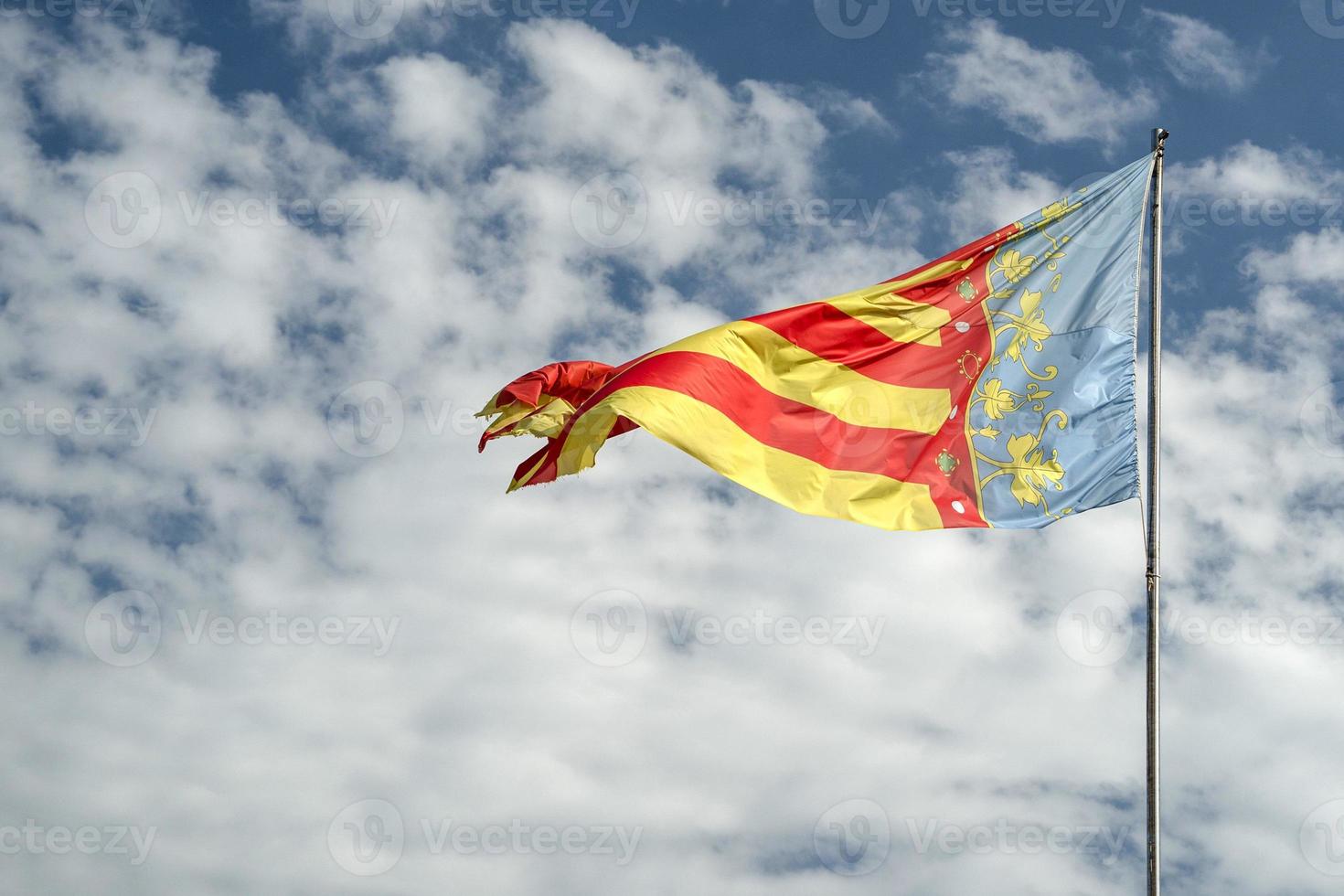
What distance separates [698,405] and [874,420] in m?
2.54

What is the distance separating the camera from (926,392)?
62.8ft

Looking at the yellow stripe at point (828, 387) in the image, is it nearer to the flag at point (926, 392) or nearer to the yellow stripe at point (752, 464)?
the flag at point (926, 392)

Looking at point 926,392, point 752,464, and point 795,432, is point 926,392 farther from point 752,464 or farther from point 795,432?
point 752,464

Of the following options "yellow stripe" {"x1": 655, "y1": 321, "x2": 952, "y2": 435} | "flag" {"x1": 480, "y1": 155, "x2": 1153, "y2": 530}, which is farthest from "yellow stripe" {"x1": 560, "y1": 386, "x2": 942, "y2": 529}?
"yellow stripe" {"x1": 655, "y1": 321, "x2": 952, "y2": 435}

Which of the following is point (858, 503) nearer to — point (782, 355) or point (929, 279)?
point (782, 355)

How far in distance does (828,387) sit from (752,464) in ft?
6.23

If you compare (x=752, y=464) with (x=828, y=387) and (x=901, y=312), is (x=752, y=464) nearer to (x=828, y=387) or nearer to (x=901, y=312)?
(x=828, y=387)

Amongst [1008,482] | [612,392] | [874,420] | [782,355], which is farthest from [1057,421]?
[612,392]

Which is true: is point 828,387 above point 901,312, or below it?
below

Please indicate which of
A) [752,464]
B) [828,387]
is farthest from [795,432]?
[752,464]

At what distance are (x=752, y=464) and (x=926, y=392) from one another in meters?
2.77

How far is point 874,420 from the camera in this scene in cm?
1891

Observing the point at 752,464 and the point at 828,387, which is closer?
the point at 752,464

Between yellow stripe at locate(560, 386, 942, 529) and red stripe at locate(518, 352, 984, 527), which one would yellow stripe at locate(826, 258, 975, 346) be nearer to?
red stripe at locate(518, 352, 984, 527)
